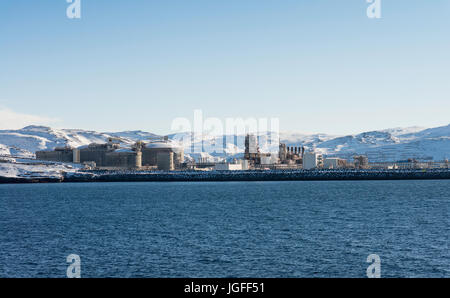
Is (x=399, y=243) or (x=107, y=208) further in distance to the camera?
(x=107, y=208)

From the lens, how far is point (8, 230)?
5672 cm

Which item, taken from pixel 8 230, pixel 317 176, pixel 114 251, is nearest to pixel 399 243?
pixel 114 251

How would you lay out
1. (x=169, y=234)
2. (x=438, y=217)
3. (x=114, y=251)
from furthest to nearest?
(x=438, y=217) < (x=169, y=234) < (x=114, y=251)

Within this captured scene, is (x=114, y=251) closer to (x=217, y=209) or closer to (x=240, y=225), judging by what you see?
(x=240, y=225)

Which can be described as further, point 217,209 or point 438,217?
point 217,209

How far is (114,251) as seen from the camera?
42.8 m

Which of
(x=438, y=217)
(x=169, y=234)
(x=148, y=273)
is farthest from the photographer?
(x=438, y=217)

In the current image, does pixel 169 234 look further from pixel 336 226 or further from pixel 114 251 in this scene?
pixel 336 226
